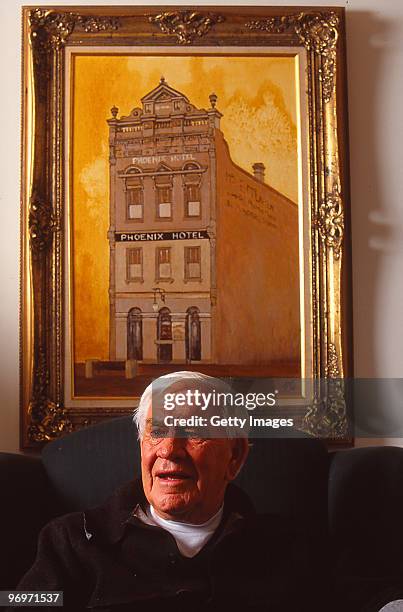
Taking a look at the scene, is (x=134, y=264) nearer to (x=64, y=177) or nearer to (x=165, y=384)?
(x=64, y=177)

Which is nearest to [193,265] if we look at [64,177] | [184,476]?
[64,177]

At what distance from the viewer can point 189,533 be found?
3.82 ft

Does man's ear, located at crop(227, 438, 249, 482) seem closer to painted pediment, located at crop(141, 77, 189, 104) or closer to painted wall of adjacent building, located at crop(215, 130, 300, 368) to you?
painted wall of adjacent building, located at crop(215, 130, 300, 368)

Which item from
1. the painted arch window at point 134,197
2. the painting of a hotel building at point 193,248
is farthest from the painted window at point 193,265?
the painted arch window at point 134,197

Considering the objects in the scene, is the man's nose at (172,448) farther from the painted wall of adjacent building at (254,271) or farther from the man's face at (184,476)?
the painted wall of adjacent building at (254,271)

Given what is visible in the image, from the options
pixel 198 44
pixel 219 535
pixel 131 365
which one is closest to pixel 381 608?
pixel 219 535

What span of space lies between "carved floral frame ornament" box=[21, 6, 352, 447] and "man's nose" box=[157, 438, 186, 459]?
500 millimetres

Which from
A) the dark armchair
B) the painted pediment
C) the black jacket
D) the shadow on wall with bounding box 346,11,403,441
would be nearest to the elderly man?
the black jacket

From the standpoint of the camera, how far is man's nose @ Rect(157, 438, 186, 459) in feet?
3.79

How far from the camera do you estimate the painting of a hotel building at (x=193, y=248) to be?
1649 millimetres

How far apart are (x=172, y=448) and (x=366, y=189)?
800 millimetres

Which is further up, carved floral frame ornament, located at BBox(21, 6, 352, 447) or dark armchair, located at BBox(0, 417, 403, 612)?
carved floral frame ornament, located at BBox(21, 6, 352, 447)

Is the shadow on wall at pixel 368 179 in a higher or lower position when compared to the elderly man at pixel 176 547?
higher

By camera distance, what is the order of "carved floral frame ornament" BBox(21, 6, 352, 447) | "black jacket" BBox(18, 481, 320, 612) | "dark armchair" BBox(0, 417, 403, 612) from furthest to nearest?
"carved floral frame ornament" BBox(21, 6, 352, 447), "dark armchair" BBox(0, 417, 403, 612), "black jacket" BBox(18, 481, 320, 612)
